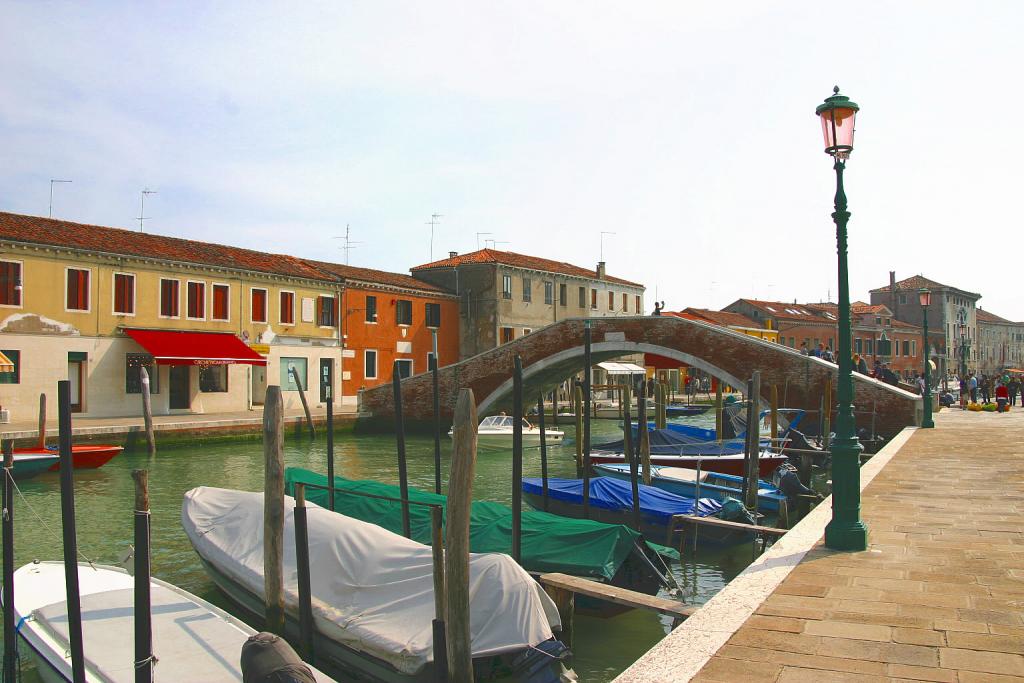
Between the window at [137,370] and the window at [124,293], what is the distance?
Result: 1056 mm

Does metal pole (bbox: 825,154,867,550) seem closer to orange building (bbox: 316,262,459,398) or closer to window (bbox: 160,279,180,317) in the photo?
window (bbox: 160,279,180,317)

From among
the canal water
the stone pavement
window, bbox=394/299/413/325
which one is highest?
window, bbox=394/299/413/325

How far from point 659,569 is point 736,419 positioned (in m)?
11.8

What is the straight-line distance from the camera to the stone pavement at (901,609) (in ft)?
→ 10.5

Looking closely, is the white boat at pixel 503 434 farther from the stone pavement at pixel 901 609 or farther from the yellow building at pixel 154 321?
the stone pavement at pixel 901 609

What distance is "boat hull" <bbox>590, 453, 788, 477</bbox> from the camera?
1348 cm

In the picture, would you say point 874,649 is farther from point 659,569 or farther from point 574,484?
point 574,484

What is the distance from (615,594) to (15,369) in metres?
16.2

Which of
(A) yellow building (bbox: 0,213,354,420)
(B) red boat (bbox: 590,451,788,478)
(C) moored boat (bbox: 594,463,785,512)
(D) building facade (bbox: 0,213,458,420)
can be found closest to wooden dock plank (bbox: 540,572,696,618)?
(C) moored boat (bbox: 594,463,785,512)

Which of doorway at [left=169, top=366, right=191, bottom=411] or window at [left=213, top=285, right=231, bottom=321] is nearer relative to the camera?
doorway at [left=169, top=366, right=191, bottom=411]

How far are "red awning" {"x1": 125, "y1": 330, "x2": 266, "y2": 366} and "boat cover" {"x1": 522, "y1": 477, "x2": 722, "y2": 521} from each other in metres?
12.5

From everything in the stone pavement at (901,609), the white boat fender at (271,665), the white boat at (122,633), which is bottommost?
the white boat at (122,633)

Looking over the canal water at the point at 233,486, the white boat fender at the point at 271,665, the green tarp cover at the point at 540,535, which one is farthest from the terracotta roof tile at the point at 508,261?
the white boat fender at the point at 271,665

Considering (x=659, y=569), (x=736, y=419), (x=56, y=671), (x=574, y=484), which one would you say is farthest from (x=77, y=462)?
(x=736, y=419)
